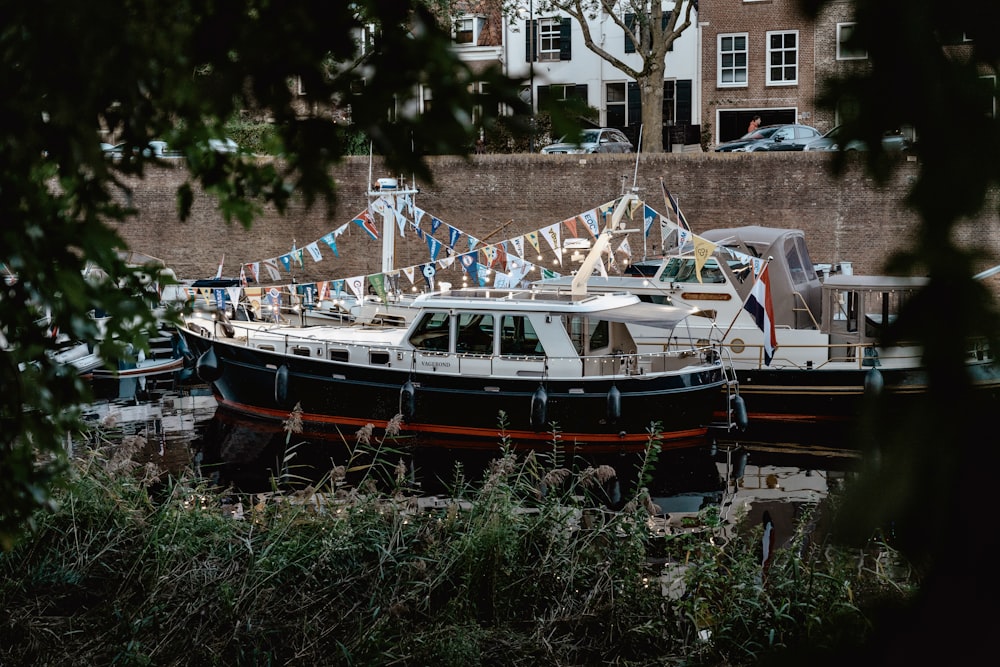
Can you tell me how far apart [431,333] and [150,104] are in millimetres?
11532

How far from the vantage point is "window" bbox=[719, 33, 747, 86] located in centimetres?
3259

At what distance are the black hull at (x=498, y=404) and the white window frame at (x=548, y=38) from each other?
22.5m

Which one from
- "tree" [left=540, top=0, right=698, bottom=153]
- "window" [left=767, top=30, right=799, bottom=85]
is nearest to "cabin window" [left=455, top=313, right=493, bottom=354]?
"tree" [left=540, top=0, right=698, bottom=153]

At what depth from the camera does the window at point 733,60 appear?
32594mm

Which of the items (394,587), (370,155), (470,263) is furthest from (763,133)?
(394,587)

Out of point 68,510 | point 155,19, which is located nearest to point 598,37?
point 68,510

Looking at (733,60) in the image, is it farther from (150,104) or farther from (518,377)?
(150,104)

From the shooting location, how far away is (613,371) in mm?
13883

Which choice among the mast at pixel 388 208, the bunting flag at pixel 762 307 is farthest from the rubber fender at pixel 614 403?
the mast at pixel 388 208

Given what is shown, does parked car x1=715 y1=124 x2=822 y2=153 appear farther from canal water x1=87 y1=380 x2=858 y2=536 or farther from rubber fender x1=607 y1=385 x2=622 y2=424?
rubber fender x1=607 y1=385 x2=622 y2=424

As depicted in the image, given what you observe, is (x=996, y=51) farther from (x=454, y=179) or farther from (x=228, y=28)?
(x=454, y=179)

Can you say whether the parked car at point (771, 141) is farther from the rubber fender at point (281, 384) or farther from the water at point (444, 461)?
the rubber fender at point (281, 384)

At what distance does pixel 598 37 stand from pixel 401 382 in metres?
24.5

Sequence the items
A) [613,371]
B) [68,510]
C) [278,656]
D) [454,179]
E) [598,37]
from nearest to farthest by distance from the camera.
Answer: [278,656]
[68,510]
[613,371]
[454,179]
[598,37]
